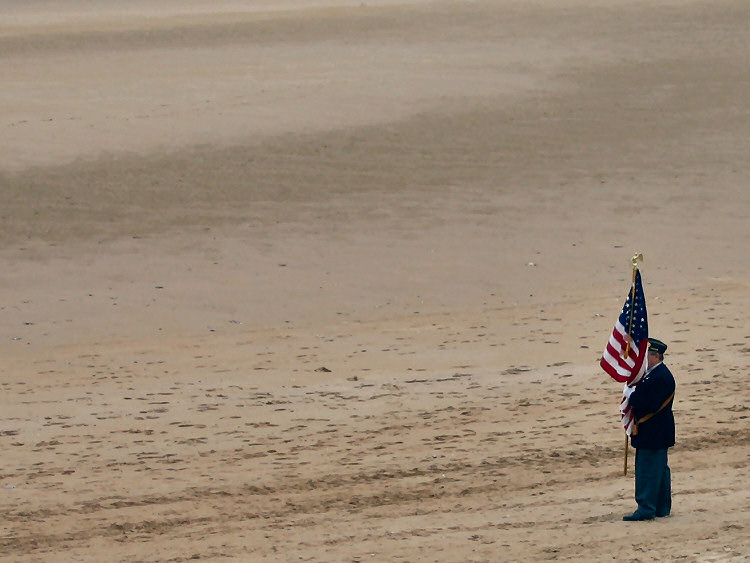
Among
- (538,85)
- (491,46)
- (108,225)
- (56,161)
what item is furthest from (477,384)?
(491,46)

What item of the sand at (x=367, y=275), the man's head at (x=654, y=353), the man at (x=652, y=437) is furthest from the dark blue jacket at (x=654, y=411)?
the sand at (x=367, y=275)

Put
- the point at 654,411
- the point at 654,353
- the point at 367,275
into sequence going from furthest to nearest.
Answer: the point at 367,275, the point at 654,353, the point at 654,411

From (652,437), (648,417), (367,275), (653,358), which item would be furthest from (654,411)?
(367,275)

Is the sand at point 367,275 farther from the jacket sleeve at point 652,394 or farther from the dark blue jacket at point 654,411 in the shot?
the jacket sleeve at point 652,394

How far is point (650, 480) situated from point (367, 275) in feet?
29.1

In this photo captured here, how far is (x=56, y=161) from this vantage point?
22.6 m

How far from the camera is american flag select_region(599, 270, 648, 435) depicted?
10.5 meters

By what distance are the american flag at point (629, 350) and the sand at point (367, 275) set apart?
92 cm

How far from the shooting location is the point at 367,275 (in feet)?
62.1

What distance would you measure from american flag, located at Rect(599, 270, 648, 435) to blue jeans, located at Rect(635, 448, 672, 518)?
0.22 metres

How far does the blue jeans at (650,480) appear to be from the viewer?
1039 centimetres

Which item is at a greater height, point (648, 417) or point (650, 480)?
point (648, 417)

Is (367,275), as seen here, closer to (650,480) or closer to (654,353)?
(654,353)

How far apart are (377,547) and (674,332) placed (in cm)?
662
